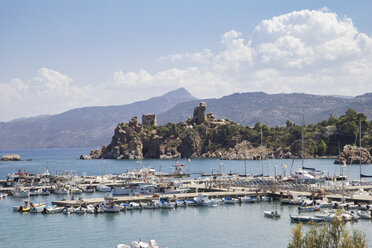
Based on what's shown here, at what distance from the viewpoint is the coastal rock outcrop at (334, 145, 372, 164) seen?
16075cm

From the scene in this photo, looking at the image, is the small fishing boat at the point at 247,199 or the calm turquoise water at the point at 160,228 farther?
the small fishing boat at the point at 247,199

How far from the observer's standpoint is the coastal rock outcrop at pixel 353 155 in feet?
527

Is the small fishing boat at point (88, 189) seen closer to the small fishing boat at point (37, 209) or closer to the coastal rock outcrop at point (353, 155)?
the small fishing boat at point (37, 209)

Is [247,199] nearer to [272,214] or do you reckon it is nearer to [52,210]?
[272,214]

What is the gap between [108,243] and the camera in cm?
4991

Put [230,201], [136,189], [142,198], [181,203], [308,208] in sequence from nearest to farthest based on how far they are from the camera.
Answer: [308,208], [181,203], [230,201], [142,198], [136,189]

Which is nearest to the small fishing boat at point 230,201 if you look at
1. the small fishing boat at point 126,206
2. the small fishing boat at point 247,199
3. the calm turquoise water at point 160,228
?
the small fishing boat at point 247,199

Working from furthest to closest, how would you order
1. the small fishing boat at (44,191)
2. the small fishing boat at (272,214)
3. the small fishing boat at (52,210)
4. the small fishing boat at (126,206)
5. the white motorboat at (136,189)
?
the small fishing boat at (44,191) → the white motorboat at (136,189) → the small fishing boat at (126,206) → the small fishing boat at (52,210) → the small fishing boat at (272,214)

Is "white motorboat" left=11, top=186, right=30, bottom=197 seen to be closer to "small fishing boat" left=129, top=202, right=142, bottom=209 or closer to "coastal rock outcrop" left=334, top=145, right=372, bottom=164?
"small fishing boat" left=129, top=202, right=142, bottom=209

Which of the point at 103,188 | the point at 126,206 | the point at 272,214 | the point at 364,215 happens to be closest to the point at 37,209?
the point at 126,206

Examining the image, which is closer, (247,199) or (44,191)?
(247,199)

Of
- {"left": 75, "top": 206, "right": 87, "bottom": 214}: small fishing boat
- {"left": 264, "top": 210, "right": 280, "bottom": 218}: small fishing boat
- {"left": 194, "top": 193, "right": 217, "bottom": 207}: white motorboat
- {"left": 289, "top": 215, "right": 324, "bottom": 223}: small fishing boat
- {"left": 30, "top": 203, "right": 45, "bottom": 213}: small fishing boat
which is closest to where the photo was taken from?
{"left": 289, "top": 215, "right": 324, "bottom": 223}: small fishing boat

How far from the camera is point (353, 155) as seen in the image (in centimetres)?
16275

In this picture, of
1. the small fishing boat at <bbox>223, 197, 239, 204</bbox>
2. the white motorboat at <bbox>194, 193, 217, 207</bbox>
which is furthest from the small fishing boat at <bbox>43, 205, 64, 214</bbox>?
the small fishing boat at <bbox>223, 197, 239, 204</bbox>
